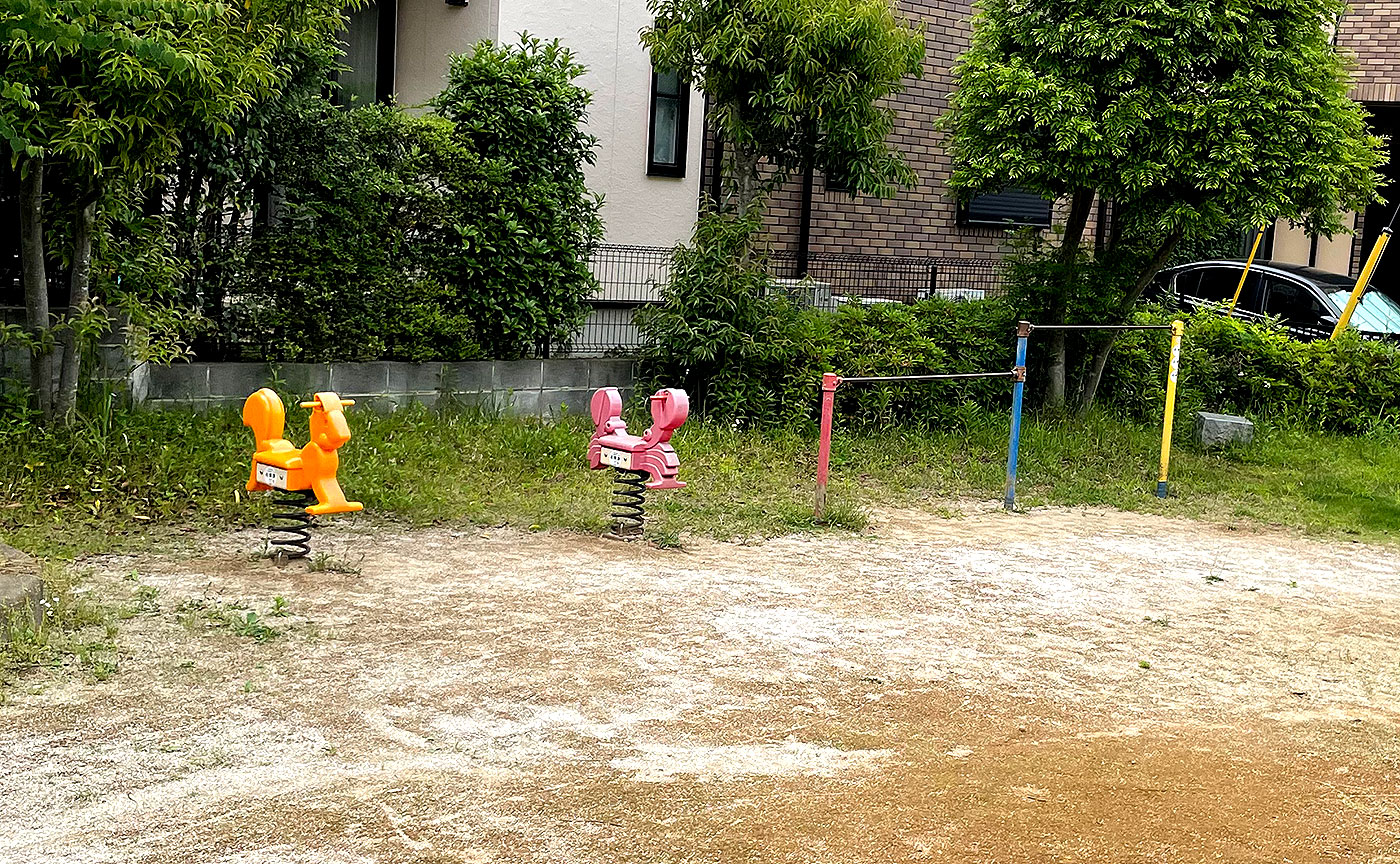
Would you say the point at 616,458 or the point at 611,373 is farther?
the point at 611,373

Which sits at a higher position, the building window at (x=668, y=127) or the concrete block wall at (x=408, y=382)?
the building window at (x=668, y=127)

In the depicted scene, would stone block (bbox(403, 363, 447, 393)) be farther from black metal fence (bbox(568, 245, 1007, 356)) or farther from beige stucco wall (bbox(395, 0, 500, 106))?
beige stucco wall (bbox(395, 0, 500, 106))

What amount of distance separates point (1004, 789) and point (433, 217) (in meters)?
6.72

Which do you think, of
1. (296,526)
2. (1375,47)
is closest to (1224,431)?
(296,526)

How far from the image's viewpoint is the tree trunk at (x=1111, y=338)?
460 inches

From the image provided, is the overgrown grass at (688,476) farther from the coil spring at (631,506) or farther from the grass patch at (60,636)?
the grass patch at (60,636)

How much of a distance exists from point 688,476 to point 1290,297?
826cm

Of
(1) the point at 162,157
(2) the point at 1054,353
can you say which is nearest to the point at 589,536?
(1) the point at 162,157

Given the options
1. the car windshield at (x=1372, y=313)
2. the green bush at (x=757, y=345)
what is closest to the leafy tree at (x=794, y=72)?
the green bush at (x=757, y=345)

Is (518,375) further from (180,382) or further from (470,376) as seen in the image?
(180,382)

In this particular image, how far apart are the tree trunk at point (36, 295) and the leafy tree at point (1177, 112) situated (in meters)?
6.82

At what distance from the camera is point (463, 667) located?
5.22 metres

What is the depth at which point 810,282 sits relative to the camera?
11.8 meters

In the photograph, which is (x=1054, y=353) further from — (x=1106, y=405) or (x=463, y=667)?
(x=463, y=667)
